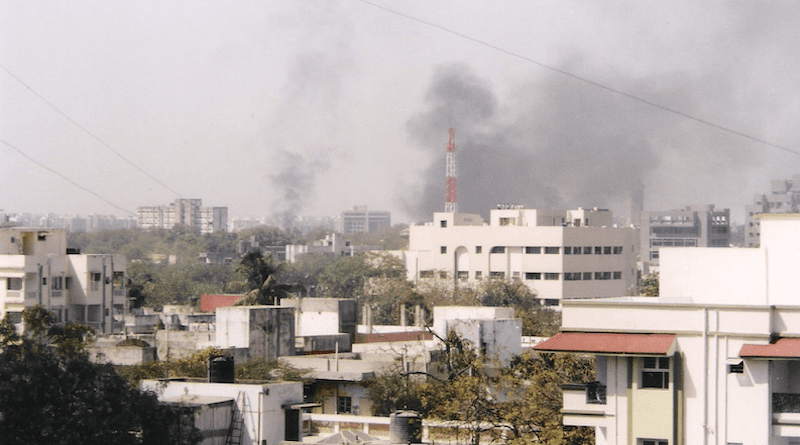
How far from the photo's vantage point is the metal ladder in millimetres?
23141

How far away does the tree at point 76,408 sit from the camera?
68.2 feet

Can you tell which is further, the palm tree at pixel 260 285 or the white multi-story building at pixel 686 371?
the palm tree at pixel 260 285

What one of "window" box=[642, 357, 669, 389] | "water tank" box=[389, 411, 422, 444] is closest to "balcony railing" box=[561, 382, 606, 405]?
"window" box=[642, 357, 669, 389]

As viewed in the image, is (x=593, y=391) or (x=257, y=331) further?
(x=257, y=331)

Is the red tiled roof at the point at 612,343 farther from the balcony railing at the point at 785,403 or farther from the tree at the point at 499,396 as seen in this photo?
the tree at the point at 499,396

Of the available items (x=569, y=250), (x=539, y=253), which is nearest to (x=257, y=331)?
(x=569, y=250)

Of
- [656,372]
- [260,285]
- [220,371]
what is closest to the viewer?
[656,372]

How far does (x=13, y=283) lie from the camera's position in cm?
5831

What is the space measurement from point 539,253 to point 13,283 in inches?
2483

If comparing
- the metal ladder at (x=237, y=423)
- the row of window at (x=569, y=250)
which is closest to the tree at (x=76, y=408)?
the metal ladder at (x=237, y=423)

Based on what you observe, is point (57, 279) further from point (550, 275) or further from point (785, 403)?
point (550, 275)

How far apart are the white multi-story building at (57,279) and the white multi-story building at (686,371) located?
40.2 m

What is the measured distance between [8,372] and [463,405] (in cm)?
912

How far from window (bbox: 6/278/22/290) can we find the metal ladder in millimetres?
37149
